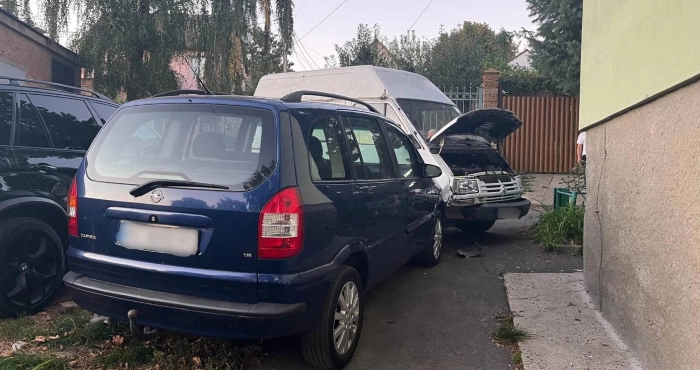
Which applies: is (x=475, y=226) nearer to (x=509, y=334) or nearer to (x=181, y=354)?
(x=509, y=334)

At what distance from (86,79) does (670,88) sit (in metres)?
15.9

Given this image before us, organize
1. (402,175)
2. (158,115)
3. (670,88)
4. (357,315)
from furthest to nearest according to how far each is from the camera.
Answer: (402,175) → (357,315) → (158,115) → (670,88)

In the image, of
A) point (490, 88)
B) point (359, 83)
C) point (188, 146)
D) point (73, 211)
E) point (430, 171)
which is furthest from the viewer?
point (490, 88)

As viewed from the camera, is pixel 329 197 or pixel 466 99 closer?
pixel 329 197

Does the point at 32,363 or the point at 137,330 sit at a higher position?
the point at 137,330

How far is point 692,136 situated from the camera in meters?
2.97

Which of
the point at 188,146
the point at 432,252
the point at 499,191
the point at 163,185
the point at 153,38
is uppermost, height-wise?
the point at 153,38

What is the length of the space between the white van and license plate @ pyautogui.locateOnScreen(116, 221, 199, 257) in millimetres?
4175

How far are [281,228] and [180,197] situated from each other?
64 centimetres

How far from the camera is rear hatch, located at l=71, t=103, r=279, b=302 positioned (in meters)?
3.26

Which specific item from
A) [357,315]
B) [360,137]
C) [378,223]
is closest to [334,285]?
[357,315]

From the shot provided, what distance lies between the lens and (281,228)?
3.26m

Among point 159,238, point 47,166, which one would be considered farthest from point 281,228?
point 47,166

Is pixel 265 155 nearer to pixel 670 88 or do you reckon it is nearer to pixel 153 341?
pixel 153 341
